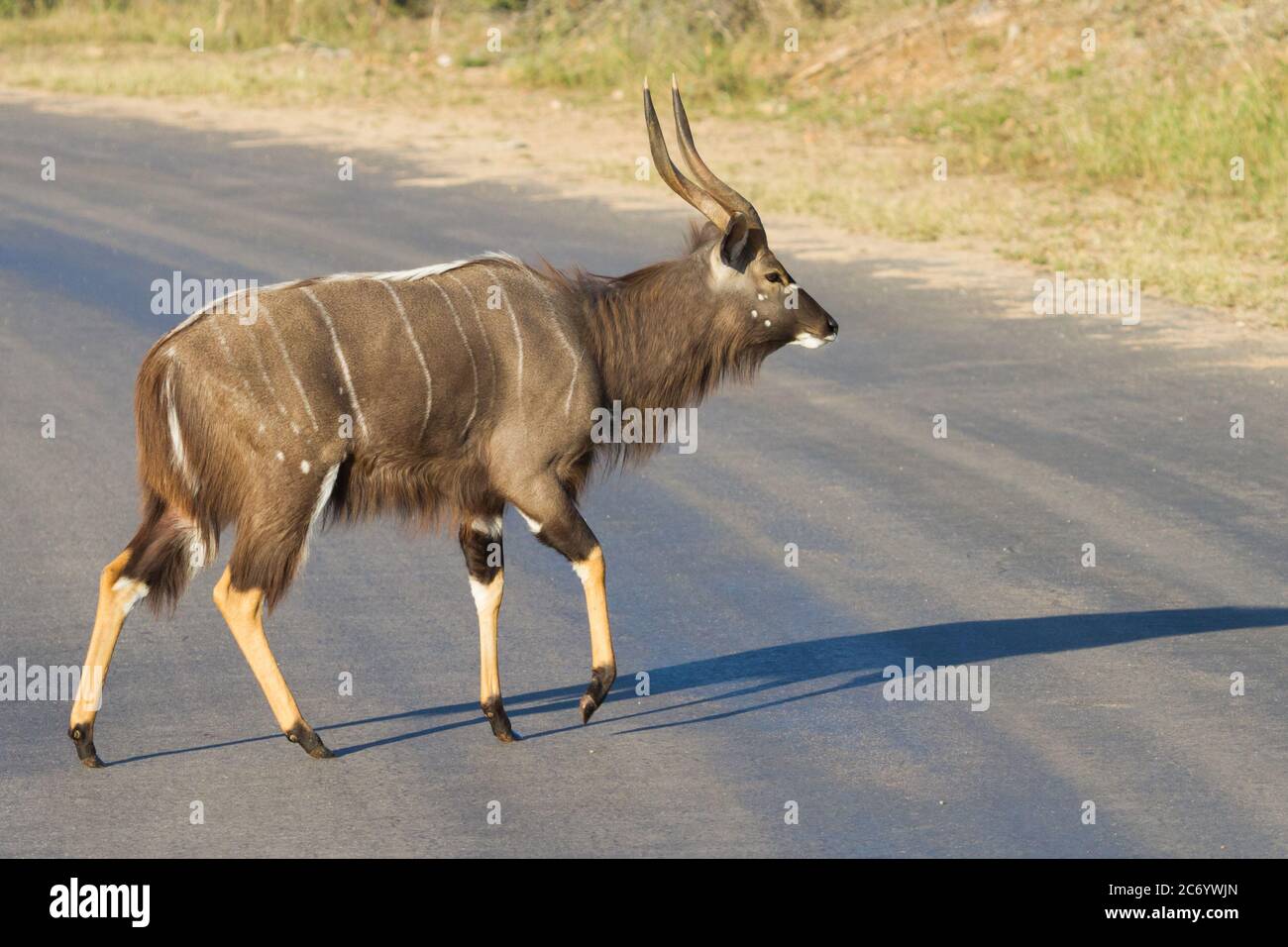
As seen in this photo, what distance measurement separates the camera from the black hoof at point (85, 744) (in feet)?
19.1

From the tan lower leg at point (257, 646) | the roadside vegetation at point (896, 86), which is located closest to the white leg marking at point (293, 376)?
the tan lower leg at point (257, 646)

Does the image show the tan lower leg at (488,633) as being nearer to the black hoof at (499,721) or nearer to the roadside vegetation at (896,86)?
the black hoof at (499,721)

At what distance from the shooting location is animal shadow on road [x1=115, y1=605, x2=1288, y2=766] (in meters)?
6.29

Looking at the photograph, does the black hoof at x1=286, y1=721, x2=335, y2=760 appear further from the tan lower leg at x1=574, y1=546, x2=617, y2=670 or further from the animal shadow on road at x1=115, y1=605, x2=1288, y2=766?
the tan lower leg at x1=574, y1=546, x2=617, y2=670


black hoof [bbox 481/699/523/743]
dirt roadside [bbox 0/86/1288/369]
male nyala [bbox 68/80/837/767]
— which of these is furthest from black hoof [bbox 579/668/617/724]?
dirt roadside [bbox 0/86/1288/369]

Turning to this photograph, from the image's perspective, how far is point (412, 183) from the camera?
675 inches

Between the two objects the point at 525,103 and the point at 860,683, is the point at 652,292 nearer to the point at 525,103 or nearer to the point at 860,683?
the point at 860,683

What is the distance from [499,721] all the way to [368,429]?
38.7 inches

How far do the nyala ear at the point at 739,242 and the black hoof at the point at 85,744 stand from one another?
2.50 m

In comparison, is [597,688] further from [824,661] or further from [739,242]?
[739,242]

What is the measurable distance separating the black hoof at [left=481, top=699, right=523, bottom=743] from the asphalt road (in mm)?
40

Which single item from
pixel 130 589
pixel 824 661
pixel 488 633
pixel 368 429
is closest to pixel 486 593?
pixel 488 633

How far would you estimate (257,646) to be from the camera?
588 centimetres

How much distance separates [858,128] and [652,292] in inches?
493
